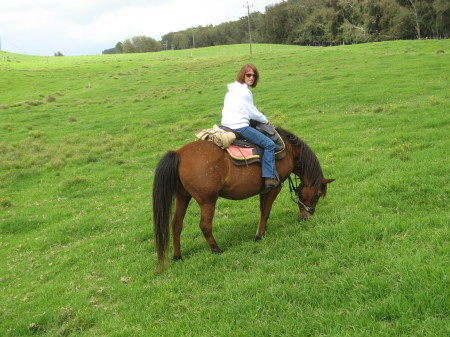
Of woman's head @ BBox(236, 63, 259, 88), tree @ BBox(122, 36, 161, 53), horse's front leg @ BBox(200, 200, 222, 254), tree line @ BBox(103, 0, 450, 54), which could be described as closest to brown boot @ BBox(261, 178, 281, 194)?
horse's front leg @ BBox(200, 200, 222, 254)

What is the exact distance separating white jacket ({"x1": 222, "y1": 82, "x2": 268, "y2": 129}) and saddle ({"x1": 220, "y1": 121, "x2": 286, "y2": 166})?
0.25 meters

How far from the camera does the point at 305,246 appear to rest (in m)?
6.49

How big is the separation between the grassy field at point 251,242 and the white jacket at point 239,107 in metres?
2.47

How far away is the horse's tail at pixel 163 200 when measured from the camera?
679 cm

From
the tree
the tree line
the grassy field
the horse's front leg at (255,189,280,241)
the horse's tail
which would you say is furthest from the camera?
the tree

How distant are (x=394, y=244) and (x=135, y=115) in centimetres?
2557

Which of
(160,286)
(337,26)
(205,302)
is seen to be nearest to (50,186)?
(160,286)

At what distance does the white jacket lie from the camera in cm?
708

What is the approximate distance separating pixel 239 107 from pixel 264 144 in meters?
0.91

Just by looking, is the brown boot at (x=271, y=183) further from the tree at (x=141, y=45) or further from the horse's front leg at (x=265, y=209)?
the tree at (x=141, y=45)

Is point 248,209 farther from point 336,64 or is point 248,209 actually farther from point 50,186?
point 336,64

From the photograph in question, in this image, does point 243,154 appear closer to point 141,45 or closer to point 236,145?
point 236,145

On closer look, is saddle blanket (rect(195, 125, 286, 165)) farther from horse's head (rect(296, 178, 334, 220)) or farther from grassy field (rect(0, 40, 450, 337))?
grassy field (rect(0, 40, 450, 337))

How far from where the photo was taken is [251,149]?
7188 millimetres
